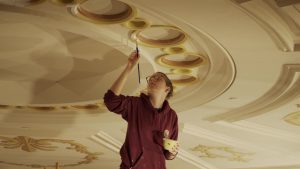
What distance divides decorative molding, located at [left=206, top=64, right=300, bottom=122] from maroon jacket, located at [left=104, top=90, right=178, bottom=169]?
7.59 feet

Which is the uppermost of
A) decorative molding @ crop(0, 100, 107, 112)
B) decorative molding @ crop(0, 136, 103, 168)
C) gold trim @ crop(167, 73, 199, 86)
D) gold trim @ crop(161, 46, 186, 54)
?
gold trim @ crop(161, 46, 186, 54)

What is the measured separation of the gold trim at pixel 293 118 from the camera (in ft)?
20.9

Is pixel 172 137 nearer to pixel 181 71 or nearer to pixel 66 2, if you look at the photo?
pixel 66 2

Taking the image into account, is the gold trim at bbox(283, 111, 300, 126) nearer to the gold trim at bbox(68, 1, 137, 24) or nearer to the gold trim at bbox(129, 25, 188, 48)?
the gold trim at bbox(129, 25, 188, 48)

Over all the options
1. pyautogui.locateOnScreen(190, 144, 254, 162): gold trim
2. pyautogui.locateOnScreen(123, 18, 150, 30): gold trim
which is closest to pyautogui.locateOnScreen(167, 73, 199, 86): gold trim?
pyautogui.locateOnScreen(123, 18, 150, 30): gold trim

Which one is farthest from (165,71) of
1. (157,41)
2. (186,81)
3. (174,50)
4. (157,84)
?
(157,84)

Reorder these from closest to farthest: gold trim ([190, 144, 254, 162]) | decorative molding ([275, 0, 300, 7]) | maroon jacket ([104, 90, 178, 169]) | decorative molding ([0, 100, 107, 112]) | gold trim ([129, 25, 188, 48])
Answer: maroon jacket ([104, 90, 178, 169])
decorative molding ([275, 0, 300, 7])
gold trim ([129, 25, 188, 48])
decorative molding ([0, 100, 107, 112])
gold trim ([190, 144, 254, 162])

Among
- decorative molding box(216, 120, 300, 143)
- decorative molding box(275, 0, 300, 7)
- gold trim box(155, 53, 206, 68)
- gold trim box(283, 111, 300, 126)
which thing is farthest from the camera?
decorative molding box(216, 120, 300, 143)

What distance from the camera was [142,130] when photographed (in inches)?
112

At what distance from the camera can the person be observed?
9.20 ft

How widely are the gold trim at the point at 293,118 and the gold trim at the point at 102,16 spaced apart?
126 inches

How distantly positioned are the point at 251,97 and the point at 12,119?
12.2 ft

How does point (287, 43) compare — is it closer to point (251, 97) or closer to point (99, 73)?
point (251, 97)

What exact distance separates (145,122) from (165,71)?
2710 mm
